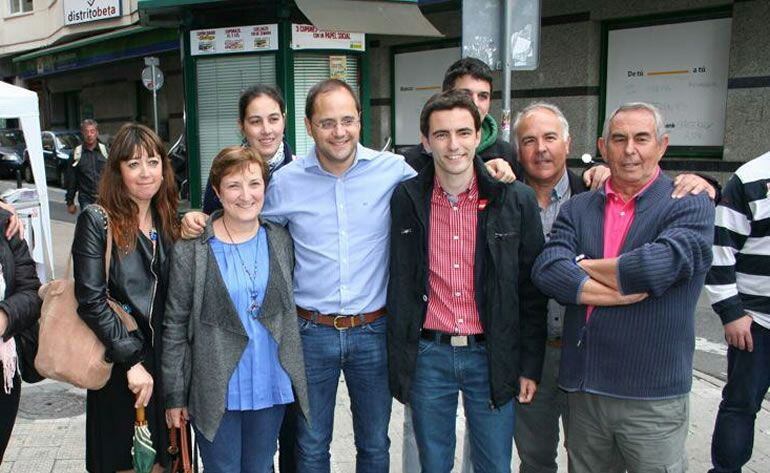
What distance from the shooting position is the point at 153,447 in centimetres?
275

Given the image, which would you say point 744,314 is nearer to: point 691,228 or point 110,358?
point 691,228

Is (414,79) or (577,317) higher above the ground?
(414,79)

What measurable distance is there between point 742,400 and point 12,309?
3.12 m

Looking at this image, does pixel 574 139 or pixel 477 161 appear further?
pixel 574 139

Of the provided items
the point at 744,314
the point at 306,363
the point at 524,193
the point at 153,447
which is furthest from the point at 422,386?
the point at 744,314

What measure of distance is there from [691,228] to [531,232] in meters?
0.58

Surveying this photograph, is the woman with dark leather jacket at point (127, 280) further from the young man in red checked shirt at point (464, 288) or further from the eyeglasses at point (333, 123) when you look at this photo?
the young man in red checked shirt at point (464, 288)

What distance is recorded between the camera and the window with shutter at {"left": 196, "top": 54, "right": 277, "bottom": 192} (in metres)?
11.7

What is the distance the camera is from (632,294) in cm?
233

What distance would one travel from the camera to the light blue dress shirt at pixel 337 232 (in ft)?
9.18

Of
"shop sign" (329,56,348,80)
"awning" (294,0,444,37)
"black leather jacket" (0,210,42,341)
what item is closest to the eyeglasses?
"black leather jacket" (0,210,42,341)

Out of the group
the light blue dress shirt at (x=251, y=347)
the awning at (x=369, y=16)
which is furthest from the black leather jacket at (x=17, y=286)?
the awning at (x=369, y=16)

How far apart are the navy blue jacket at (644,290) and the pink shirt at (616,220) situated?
0.06ft

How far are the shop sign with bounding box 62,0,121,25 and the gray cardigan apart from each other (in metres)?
18.7
